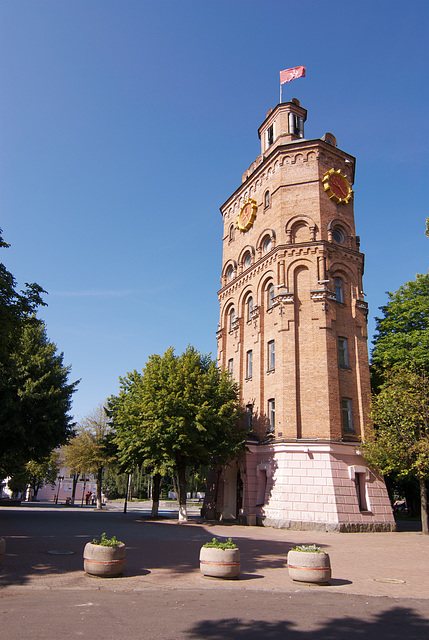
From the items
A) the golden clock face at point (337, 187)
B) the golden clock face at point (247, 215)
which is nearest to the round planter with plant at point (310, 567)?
the golden clock face at point (337, 187)

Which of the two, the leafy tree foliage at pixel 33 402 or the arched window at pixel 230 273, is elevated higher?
the arched window at pixel 230 273

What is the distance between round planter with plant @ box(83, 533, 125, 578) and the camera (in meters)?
10.2

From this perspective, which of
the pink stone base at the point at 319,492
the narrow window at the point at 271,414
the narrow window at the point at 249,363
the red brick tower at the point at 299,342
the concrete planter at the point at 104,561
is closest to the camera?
the concrete planter at the point at 104,561

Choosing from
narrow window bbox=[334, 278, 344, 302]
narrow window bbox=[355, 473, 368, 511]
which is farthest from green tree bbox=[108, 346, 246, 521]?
narrow window bbox=[334, 278, 344, 302]

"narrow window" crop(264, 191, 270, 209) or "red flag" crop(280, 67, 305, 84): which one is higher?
"red flag" crop(280, 67, 305, 84)

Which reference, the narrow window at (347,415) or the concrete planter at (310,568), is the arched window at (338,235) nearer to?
the narrow window at (347,415)

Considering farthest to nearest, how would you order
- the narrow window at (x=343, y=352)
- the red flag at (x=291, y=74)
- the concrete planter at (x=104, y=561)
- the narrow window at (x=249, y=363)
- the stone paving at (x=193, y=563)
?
the red flag at (x=291, y=74) → the narrow window at (x=249, y=363) → the narrow window at (x=343, y=352) → the concrete planter at (x=104, y=561) → the stone paving at (x=193, y=563)

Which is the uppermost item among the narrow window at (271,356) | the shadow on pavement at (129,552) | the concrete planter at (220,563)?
the narrow window at (271,356)

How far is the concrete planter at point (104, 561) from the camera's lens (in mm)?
10184

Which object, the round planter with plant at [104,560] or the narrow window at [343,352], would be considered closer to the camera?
the round planter with plant at [104,560]

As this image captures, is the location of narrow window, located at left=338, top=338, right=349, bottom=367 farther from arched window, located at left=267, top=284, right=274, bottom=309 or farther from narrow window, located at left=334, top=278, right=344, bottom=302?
arched window, located at left=267, top=284, right=274, bottom=309

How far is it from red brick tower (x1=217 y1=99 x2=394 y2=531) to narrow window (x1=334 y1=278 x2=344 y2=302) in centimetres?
8

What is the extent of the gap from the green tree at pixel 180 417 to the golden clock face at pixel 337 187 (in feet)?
46.6

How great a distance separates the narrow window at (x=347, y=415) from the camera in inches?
1056
